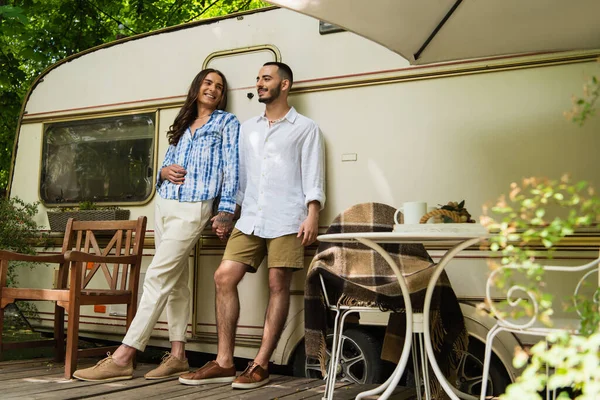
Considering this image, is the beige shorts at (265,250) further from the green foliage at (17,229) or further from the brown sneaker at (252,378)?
the green foliage at (17,229)

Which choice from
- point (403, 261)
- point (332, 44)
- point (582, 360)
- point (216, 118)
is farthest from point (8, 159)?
point (582, 360)

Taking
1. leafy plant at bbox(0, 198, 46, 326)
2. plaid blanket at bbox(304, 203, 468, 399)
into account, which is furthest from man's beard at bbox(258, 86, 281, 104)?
leafy plant at bbox(0, 198, 46, 326)

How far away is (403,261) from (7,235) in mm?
3144

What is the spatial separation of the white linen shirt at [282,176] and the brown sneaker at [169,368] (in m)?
0.93

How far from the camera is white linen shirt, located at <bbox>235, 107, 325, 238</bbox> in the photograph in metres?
4.04

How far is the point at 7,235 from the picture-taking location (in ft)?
16.7

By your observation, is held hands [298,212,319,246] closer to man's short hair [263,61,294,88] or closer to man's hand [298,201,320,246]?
man's hand [298,201,320,246]

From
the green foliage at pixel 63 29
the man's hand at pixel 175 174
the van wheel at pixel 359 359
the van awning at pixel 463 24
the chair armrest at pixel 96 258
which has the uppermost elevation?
the green foliage at pixel 63 29

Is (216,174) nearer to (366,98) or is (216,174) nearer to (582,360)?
(366,98)

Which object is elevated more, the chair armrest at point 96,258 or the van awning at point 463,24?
the van awning at point 463,24

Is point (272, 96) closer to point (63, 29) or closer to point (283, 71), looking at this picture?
point (283, 71)

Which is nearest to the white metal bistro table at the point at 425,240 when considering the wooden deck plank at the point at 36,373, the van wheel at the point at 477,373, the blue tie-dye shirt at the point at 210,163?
the van wheel at the point at 477,373

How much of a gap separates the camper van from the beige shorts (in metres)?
0.25

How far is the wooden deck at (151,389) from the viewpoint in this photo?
11.5 ft
